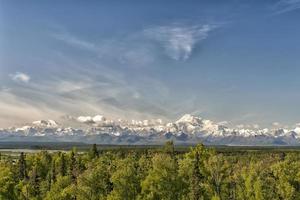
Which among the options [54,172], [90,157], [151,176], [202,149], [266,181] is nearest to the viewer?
[151,176]

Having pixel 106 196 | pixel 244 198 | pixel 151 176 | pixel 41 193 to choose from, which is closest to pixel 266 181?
pixel 244 198

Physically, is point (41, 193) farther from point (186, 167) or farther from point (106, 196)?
point (186, 167)

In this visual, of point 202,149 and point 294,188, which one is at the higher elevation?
point 202,149

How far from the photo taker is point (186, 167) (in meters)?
141

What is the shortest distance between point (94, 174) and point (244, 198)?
44.9 meters

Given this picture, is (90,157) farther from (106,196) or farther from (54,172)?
(106,196)

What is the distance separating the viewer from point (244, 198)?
138125mm

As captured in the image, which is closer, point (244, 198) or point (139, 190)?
point (139, 190)

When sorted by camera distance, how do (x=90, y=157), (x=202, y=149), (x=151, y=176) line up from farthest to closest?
1. (x=90, y=157)
2. (x=202, y=149)
3. (x=151, y=176)

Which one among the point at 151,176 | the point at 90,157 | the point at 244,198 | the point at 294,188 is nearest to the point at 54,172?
the point at 90,157

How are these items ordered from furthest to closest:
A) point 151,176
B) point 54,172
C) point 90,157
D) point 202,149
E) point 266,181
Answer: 1. point 90,157
2. point 54,172
3. point 202,149
4. point 266,181
5. point 151,176

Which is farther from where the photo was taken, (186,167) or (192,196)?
(186,167)

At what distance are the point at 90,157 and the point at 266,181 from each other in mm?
77560

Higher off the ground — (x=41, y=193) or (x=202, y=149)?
(x=202, y=149)
